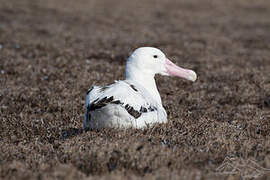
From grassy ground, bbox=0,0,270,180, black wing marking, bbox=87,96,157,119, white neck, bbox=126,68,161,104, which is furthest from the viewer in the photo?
white neck, bbox=126,68,161,104

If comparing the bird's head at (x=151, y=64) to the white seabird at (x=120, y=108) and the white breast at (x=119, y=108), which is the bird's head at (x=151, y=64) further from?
the white breast at (x=119, y=108)

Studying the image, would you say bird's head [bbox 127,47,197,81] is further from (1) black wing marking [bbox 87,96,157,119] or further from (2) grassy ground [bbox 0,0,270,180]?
(1) black wing marking [bbox 87,96,157,119]

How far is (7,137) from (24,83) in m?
3.39

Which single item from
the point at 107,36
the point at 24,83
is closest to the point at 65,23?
the point at 107,36

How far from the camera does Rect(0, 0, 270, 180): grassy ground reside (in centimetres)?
345

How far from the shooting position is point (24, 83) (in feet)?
26.6

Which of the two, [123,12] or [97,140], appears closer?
[97,140]

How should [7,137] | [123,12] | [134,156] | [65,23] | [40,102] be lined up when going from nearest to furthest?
[134,156] → [7,137] → [40,102] → [65,23] → [123,12]

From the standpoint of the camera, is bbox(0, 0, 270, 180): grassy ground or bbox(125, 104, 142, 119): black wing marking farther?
bbox(125, 104, 142, 119): black wing marking

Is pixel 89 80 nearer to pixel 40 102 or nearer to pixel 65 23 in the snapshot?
pixel 40 102

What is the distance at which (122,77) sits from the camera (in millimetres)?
8750

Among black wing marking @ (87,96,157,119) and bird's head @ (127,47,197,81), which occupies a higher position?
bird's head @ (127,47,197,81)

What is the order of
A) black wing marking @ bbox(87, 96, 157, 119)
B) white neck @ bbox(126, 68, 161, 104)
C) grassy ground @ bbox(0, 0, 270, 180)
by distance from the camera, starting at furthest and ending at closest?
white neck @ bbox(126, 68, 161, 104) < black wing marking @ bbox(87, 96, 157, 119) < grassy ground @ bbox(0, 0, 270, 180)

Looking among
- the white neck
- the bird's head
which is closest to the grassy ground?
the white neck
